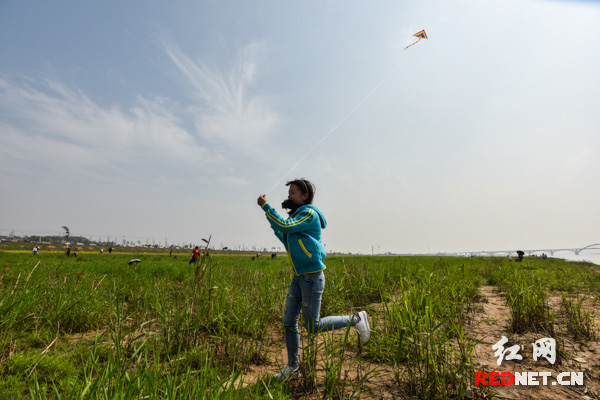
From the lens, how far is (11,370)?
254 cm

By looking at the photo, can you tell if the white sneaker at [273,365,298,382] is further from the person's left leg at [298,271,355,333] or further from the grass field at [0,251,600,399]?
the person's left leg at [298,271,355,333]

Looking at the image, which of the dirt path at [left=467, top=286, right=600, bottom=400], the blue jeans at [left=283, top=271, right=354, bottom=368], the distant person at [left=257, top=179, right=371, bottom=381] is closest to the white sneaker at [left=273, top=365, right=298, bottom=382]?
the distant person at [left=257, top=179, right=371, bottom=381]

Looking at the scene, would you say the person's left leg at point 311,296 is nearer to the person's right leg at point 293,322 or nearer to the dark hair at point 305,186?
the person's right leg at point 293,322

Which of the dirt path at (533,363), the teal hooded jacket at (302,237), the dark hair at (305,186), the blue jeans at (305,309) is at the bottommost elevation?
the dirt path at (533,363)

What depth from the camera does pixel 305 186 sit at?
3.12 m

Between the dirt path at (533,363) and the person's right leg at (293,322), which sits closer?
the dirt path at (533,363)

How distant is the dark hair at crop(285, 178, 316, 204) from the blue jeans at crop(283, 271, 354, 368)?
84cm

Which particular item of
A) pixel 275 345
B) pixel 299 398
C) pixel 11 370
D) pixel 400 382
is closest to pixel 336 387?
pixel 299 398

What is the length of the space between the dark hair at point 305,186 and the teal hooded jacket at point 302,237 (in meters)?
0.27

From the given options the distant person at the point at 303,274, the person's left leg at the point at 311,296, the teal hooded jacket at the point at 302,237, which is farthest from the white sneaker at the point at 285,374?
the teal hooded jacket at the point at 302,237

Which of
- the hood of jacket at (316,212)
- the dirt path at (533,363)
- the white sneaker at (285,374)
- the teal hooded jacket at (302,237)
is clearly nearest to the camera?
the dirt path at (533,363)

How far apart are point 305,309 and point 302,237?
69 cm

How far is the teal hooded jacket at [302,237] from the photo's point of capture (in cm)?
271

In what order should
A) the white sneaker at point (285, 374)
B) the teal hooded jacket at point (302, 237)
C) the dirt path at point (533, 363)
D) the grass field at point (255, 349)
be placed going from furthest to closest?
the teal hooded jacket at point (302, 237) → the white sneaker at point (285, 374) → the dirt path at point (533, 363) → the grass field at point (255, 349)
